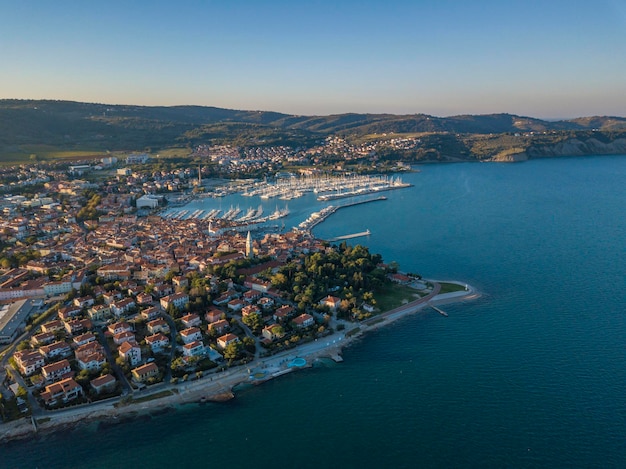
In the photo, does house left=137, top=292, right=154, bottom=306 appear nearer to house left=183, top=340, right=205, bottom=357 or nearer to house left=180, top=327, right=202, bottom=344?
house left=180, top=327, right=202, bottom=344

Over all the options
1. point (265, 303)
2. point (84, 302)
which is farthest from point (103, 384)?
point (265, 303)

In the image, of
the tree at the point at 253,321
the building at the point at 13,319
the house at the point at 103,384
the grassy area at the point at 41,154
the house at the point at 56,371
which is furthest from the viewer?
the grassy area at the point at 41,154

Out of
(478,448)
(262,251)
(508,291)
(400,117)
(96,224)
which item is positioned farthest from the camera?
(400,117)

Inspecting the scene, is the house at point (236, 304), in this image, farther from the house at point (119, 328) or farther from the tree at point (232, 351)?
the house at point (119, 328)

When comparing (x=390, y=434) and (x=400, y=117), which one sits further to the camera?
(x=400, y=117)

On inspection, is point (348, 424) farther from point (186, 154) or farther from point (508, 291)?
point (186, 154)

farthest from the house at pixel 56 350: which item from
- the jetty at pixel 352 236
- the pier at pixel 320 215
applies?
the pier at pixel 320 215

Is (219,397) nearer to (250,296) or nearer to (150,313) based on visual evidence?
(150,313)

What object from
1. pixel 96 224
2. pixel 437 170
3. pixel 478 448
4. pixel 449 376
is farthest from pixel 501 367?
pixel 437 170
